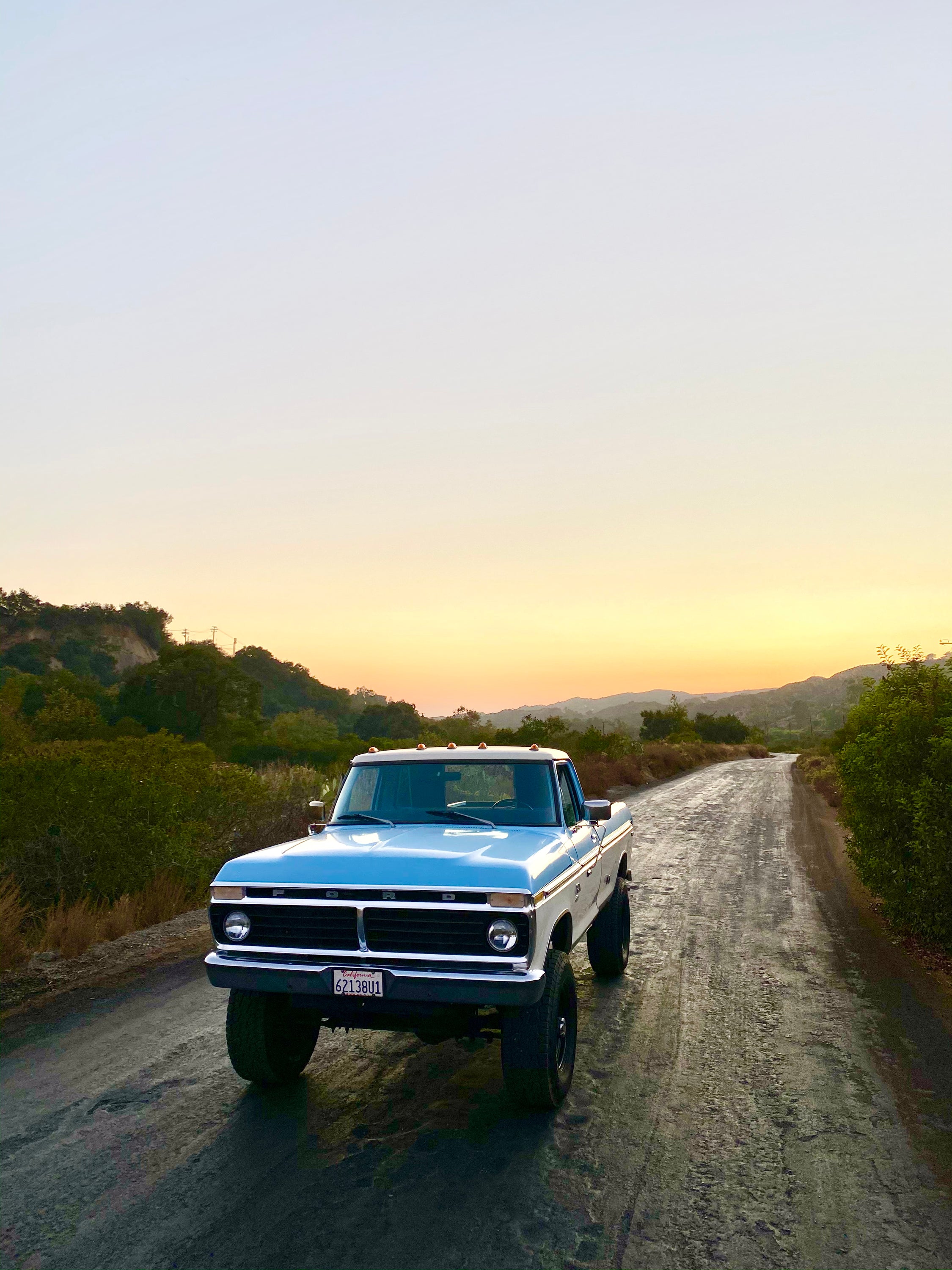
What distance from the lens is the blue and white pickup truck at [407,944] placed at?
4.55 meters

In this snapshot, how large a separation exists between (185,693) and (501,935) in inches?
1616

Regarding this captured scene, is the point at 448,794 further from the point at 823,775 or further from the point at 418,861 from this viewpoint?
the point at 823,775

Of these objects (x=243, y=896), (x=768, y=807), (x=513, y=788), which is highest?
(x=513, y=788)

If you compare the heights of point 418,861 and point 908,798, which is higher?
point 418,861

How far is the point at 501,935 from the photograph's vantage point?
454cm

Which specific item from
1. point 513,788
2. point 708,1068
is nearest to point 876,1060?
point 708,1068

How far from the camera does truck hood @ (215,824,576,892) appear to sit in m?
4.65

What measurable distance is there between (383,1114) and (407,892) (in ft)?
4.48

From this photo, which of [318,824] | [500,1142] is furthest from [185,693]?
[500,1142]

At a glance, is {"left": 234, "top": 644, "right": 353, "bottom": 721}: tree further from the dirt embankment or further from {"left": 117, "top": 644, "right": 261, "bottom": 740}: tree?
the dirt embankment

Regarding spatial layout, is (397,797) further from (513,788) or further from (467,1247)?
(467,1247)

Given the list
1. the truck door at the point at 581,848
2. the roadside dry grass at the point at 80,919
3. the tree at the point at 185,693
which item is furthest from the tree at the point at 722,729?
the truck door at the point at 581,848

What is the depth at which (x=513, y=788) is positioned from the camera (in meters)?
6.30

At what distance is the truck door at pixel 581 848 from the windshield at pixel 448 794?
231 mm
